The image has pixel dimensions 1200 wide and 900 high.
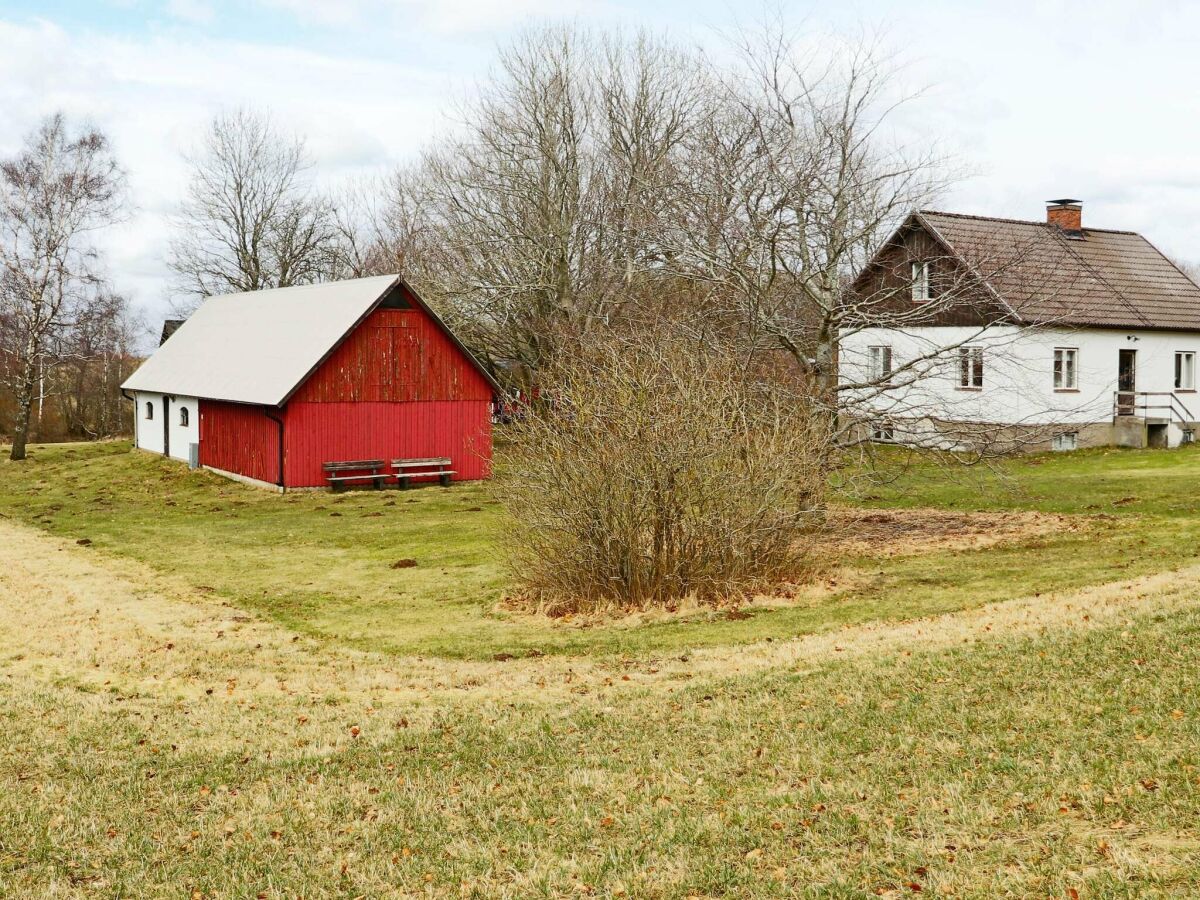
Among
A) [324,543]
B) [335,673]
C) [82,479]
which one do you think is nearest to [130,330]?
[82,479]

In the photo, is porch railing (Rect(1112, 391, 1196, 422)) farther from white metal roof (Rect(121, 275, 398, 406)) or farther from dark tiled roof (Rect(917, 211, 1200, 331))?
white metal roof (Rect(121, 275, 398, 406))

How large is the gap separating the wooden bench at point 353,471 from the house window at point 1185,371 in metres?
24.2

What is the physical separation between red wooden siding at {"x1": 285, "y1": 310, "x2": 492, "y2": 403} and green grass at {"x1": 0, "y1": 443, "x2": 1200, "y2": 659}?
2.83 metres

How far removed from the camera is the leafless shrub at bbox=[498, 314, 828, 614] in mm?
14414

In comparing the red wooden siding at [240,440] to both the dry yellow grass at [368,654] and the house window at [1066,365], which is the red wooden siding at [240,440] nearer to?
the dry yellow grass at [368,654]

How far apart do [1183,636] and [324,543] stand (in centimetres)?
1585

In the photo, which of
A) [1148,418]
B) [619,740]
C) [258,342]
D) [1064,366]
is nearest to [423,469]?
[258,342]

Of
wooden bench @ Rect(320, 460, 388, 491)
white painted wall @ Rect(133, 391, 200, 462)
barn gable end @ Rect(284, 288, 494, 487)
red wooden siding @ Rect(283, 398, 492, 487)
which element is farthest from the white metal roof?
wooden bench @ Rect(320, 460, 388, 491)

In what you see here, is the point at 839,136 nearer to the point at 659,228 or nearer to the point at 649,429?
the point at 659,228

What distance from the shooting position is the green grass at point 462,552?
1370cm

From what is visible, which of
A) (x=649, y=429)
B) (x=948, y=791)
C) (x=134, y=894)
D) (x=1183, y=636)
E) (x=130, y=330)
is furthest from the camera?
(x=130, y=330)

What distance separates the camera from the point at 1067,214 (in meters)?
37.5

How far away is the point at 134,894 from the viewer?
6238 mm

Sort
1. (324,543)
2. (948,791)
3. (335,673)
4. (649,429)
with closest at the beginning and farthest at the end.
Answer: (948,791) < (335,673) < (649,429) < (324,543)
